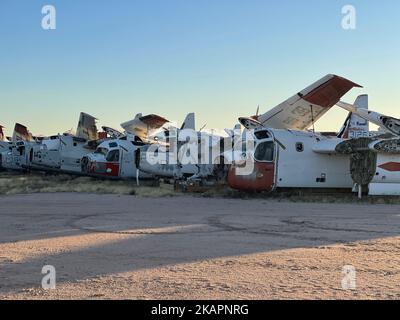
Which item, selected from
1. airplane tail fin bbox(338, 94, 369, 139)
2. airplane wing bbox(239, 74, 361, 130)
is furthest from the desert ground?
airplane tail fin bbox(338, 94, 369, 139)

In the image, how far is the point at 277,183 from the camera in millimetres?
18609

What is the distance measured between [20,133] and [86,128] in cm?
1389

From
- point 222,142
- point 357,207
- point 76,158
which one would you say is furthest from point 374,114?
point 76,158

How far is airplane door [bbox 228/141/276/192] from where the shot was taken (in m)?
18.4

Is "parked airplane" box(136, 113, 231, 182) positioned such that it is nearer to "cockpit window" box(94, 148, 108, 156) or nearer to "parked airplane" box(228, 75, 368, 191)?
"cockpit window" box(94, 148, 108, 156)

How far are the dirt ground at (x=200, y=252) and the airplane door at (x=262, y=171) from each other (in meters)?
3.60

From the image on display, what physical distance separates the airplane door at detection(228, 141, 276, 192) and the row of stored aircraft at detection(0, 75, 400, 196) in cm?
4

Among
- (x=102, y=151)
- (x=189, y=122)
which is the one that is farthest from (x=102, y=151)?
(x=189, y=122)

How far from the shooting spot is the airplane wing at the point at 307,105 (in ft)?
64.7

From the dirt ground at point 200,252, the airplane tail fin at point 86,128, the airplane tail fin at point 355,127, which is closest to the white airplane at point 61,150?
the airplane tail fin at point 86,128

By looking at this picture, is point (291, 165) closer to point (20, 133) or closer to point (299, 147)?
point (299, 147)

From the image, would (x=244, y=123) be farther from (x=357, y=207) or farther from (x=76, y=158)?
(x=76, y=158)

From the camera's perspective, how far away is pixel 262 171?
726 inches
